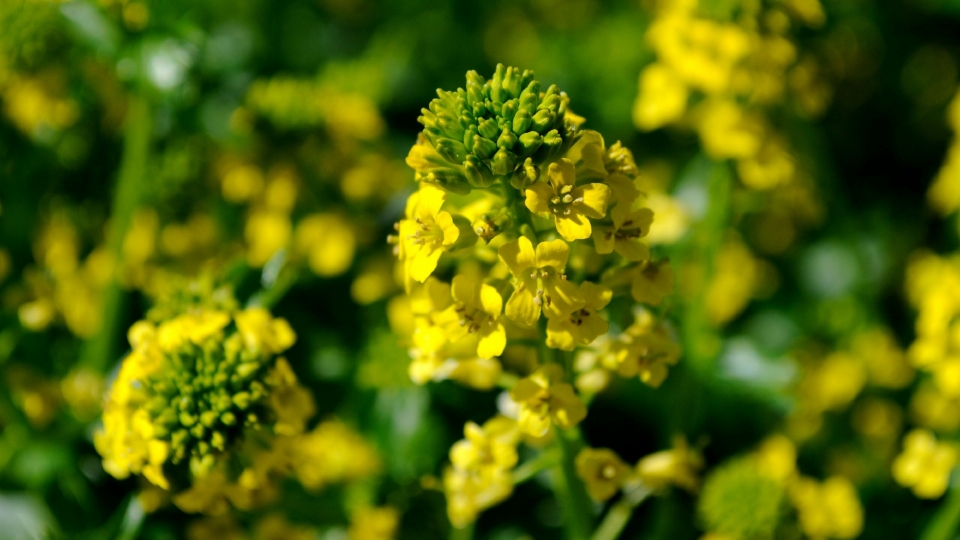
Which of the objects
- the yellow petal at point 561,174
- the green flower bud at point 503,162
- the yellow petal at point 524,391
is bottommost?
the yellow petal at point 524,391

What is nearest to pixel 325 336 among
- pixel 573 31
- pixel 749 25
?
pixel 749 25

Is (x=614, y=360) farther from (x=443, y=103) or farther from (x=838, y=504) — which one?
(x=838, y=504)

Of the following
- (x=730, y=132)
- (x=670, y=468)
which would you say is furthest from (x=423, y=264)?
(x=730, y=132)

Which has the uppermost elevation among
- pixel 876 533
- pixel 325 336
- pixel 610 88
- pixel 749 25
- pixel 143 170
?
pixel 749 25

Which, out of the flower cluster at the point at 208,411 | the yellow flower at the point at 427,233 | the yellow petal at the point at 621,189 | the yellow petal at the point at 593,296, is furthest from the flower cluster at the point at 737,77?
the flower cluster at the point at 208,411

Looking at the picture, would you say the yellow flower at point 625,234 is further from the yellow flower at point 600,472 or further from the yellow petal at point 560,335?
the yellow flower at point 600,472

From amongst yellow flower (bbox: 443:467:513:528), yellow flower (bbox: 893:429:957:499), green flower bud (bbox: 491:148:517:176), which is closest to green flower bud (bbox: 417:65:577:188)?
green flower bud (bbox: 491:148:517:176)

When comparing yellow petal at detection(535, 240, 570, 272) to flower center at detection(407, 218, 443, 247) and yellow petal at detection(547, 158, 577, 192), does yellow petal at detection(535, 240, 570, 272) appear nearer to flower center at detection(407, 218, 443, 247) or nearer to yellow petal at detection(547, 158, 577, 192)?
yellow petal at detection(547, 158, 577, 192)
